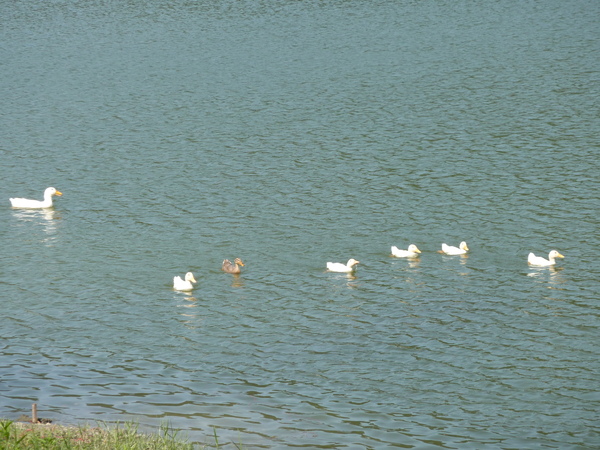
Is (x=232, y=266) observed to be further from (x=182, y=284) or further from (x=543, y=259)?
(x=543, y=259)

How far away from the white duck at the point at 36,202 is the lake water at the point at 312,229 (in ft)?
1.44

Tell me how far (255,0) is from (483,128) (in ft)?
102

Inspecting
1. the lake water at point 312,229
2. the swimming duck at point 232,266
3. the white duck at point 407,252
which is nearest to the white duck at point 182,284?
the lake water at point 312,229

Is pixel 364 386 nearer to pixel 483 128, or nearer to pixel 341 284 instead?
pixel 341 284

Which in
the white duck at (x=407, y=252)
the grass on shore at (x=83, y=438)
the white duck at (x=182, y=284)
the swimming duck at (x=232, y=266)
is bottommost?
the grass on shore at (x=83, y=438)

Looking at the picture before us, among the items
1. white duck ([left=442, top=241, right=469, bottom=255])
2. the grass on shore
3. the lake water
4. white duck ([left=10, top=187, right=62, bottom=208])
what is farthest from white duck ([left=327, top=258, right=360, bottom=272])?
white duck ([left=10, top=187, right=62, bottom=208])

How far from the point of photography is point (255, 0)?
216ft

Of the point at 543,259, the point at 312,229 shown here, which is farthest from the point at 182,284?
the point at 543,259

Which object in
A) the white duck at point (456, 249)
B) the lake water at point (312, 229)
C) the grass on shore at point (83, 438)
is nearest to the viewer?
the grass on shore at point (83, 438)

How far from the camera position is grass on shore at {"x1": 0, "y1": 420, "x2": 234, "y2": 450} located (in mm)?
13953

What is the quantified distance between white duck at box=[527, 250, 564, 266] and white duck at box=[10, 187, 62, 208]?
1622 cm

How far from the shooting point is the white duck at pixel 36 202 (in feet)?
105

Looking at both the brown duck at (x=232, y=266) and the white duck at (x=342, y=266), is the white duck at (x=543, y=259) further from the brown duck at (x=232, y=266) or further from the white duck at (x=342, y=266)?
the brown duck at (x=232, y=266)

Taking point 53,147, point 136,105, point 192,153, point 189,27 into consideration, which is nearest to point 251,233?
point 192,153
